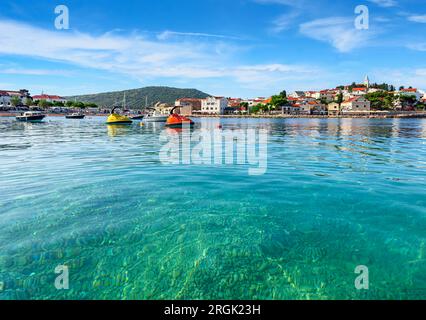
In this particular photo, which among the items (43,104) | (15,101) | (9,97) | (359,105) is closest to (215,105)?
(359,105)

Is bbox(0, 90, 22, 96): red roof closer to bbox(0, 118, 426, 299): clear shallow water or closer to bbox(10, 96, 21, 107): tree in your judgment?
bbox(10, 96, 21, 107): tree

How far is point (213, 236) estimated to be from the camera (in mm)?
6863

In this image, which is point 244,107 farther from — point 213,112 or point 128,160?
point 128,160

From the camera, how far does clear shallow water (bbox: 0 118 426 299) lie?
508cm

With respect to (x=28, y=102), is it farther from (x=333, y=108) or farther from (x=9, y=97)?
(x=333, y=108)

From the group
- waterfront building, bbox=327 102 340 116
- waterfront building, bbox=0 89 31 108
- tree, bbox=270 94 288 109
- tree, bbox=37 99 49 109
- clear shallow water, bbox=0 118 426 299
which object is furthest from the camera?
tree, bbox=37 99 49 109

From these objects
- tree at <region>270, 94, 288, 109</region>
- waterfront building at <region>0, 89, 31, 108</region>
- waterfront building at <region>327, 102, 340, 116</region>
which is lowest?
waterfront building at <region>327, 102, 340, 116</region>

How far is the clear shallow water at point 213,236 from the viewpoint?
5082mm

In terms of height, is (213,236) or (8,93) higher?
(8,93)

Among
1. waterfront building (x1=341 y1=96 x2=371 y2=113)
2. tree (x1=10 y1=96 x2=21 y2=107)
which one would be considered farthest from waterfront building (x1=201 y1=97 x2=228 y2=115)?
tree (x1=10 y1=96 x2=21 y2=107)

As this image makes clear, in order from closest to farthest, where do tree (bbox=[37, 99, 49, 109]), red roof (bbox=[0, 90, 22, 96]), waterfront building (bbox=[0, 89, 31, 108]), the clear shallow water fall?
the clear shallow water
waterfront building (bbox=[0, 89, 31, 108])
red roof (bbox=[0, 90, 22, 96])
tree (bbox=[37, 99, 49, 109])

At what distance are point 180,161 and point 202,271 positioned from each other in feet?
39.0
